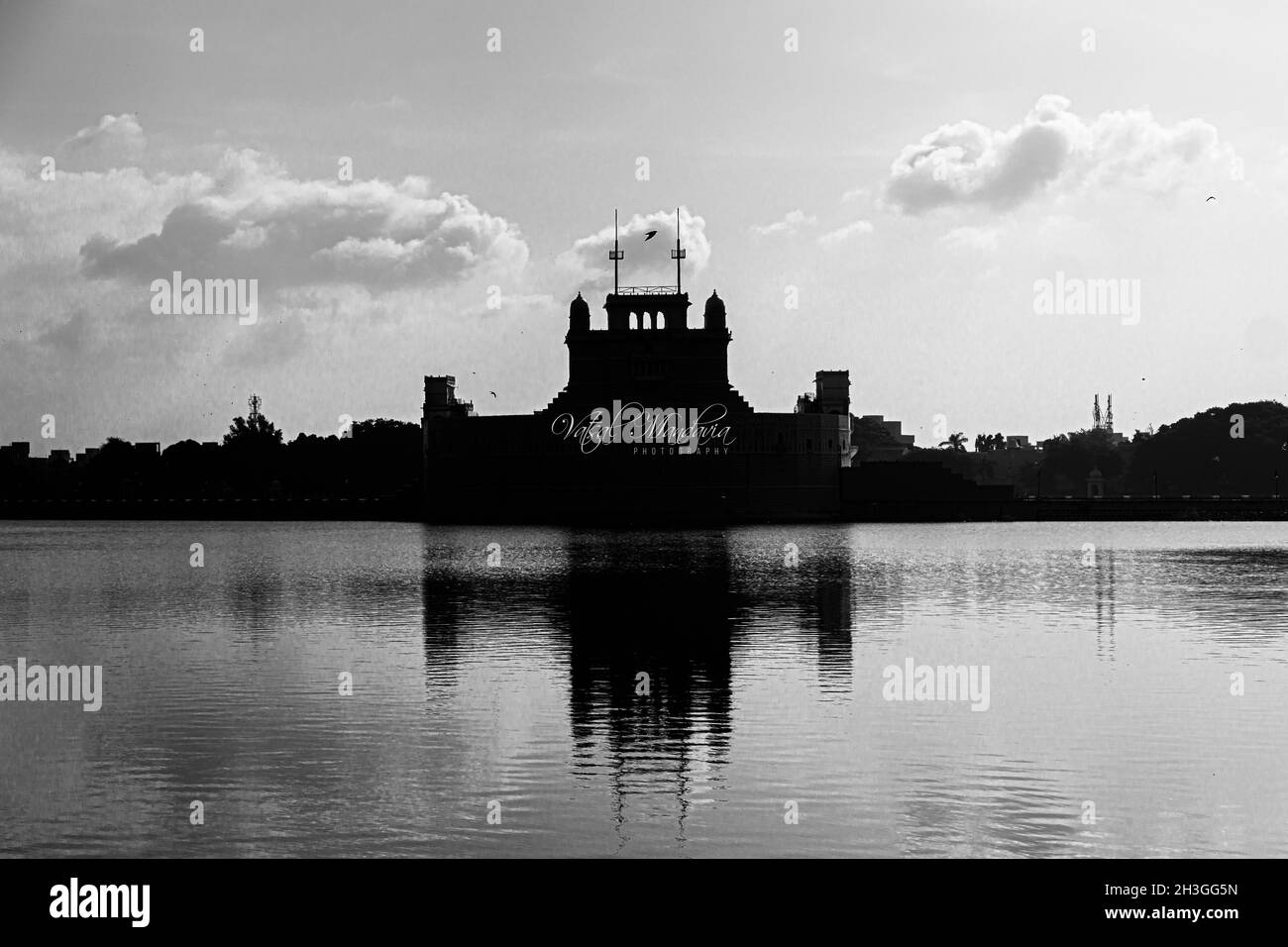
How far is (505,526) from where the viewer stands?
130 meters

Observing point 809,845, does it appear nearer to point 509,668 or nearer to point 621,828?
point 621,828

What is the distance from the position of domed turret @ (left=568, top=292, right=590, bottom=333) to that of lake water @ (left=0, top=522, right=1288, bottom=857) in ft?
285

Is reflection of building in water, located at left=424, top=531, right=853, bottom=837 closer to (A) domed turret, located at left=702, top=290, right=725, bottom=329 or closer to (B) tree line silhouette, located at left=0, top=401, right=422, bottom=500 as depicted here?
(A) domed turret, located at left=702, top=290, right=725, bottom=329

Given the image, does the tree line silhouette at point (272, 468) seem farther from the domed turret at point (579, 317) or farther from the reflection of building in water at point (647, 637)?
the reflection of building in water at point (647, 637)

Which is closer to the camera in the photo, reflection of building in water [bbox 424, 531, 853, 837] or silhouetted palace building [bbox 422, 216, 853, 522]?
reflection of building in water [bbox 424, 531, 853, 837]

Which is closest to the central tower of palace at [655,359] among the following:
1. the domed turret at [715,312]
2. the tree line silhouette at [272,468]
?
the domed turret at [715,312]

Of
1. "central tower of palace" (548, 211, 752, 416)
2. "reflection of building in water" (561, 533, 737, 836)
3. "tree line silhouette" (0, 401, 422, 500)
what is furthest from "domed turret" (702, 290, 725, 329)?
"reflection of building in water" (561, 533, 737, 836)

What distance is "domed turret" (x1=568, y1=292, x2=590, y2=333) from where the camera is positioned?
13638cm

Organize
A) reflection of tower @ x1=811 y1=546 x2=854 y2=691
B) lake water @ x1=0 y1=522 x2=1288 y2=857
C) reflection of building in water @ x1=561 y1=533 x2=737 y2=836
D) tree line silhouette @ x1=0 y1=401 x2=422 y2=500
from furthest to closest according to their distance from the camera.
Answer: tree line silhouette @ x1=0 y1=401 x2=422 y2=500 → reflection of tower @ x1=811 y1=546 x2=854 y2=691 → reflection of building in water @ x1=561 y1=533 x2=737 y2=836 → lake water @ x1=0 y1=522 x2=1288 y2=857

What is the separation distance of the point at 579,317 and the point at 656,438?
514 inches

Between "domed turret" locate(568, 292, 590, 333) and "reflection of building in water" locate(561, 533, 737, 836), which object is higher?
"domed turret" locate(568, 292, 590, 333)

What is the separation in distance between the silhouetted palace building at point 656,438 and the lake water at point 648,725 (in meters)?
82.5

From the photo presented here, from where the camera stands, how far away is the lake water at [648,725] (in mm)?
16828
